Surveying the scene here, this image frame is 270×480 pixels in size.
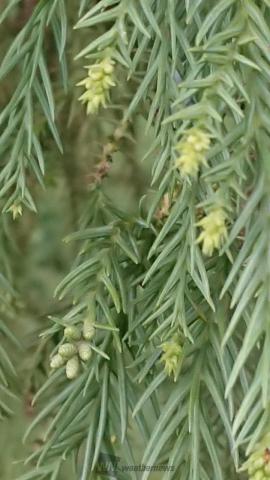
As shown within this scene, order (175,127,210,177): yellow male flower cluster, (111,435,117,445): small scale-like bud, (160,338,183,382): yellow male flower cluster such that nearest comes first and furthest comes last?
(175,127,210,177): yellow male flower cluster < (160,338,183,382): yellow male flower cluster < (111,435,117,445): small scale-like bud

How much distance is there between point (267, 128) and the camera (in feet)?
2.02

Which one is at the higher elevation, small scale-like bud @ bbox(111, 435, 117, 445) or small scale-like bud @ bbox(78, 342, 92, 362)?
small scale-like bud @ bbox(78, 342, 92, 362)

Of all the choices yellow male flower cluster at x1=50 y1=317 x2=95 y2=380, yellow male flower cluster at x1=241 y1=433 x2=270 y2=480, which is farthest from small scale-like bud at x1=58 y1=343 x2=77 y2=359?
yellow male flower cluster at x1=241 y1=433 x2=270 y2=480

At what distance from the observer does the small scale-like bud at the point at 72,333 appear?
66cm

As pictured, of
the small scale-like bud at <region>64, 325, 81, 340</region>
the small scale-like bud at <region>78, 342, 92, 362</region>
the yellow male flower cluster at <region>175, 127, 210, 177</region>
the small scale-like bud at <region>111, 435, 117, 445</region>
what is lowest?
the small scale-like bud at <region>111, 435, 117, 445</region>

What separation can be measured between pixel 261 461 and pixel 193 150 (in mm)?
196

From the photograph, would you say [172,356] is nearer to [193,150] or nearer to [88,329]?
[88,329]

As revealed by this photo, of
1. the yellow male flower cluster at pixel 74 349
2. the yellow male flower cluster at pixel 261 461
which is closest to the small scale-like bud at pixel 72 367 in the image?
the yellow male flower cluster at pixel 74 349

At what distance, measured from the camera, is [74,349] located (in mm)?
676

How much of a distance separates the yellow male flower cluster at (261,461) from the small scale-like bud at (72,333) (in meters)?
0.15

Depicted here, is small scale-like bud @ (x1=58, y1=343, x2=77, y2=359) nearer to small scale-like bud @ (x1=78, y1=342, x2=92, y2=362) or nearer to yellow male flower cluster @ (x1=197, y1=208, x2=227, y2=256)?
small scale-like bud @ (x1=78, y1=342, x2=92, y2=362)

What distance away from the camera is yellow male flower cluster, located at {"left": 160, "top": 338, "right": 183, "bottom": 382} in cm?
66

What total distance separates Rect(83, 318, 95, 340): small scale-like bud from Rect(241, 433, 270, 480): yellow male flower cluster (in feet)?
0.47

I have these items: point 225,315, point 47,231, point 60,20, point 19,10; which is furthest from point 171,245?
point 47,231
